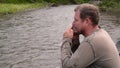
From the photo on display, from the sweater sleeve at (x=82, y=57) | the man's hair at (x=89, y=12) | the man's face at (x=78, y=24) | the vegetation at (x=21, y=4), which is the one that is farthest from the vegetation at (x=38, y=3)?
the sweater sleeve at (x=82, y=57)

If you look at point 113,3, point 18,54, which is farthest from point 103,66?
point 113,3

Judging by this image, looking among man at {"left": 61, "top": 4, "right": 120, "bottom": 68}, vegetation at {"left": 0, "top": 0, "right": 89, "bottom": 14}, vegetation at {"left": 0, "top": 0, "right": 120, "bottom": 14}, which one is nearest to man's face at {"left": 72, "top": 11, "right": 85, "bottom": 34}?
man at {"left": 61, "top": 4, "right": 120, "bottom": 68}

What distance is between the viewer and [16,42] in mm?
28219

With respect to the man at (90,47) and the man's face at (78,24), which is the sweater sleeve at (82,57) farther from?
the man's face at (78,24)

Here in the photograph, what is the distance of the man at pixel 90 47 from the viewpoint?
507cm

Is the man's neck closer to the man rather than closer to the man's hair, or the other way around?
the man

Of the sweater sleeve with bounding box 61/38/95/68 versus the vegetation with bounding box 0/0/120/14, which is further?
the vegetation with bounding box 0/0/120/14

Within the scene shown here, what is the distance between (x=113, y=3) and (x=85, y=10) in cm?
8117

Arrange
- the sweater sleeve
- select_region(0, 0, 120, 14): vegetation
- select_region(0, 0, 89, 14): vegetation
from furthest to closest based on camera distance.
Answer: select_region(0, 0, 120, 14): vegetation < select_region(0, 0, 89, 14): vegetation < the sweater sleeve

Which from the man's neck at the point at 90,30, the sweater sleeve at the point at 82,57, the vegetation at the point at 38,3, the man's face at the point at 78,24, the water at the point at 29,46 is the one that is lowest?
the vegetation at the point at 38,3

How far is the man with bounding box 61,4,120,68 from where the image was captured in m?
5.07

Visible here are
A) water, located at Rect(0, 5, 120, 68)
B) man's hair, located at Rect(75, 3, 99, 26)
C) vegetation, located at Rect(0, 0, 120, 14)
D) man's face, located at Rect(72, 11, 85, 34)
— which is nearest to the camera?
man's hair, located at Rect(75, 3, 99, 26)

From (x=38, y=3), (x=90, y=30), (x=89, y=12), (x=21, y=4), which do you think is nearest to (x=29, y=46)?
(x=90, y=30)

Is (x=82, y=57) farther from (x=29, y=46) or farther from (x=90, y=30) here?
(x=29, y=46)
